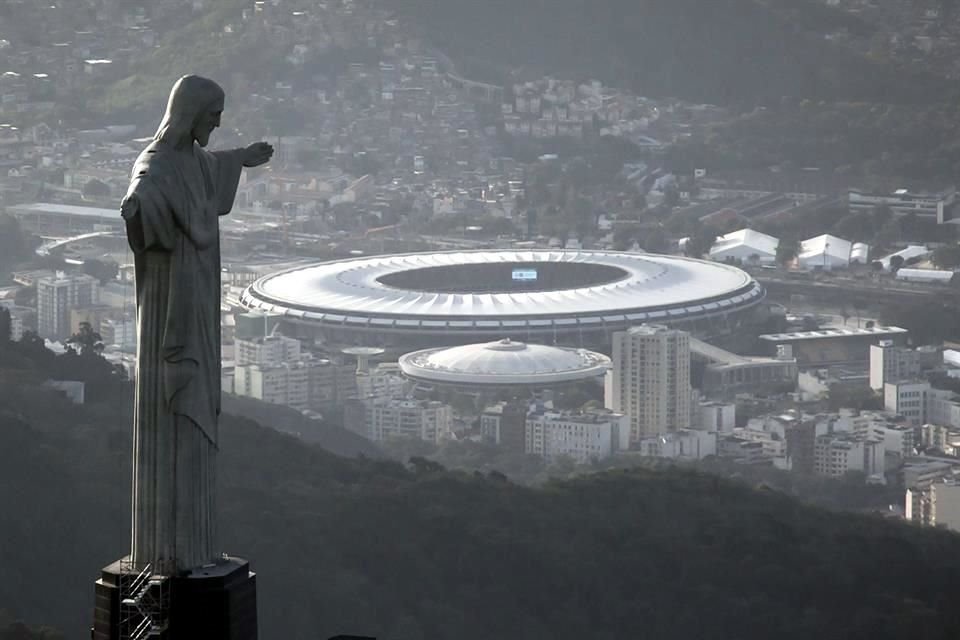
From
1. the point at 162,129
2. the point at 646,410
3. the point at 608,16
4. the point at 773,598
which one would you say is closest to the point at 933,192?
the point at 608,16

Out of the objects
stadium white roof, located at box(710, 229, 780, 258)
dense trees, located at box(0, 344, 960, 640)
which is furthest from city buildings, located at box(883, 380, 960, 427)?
stadium white roof, located at box(710, 229, 780, 258)

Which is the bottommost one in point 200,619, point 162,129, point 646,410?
point 646,410

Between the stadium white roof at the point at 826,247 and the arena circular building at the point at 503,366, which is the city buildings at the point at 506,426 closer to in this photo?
the arena circular building at the point at 503,366

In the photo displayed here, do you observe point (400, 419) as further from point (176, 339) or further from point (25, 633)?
point (176, 339)

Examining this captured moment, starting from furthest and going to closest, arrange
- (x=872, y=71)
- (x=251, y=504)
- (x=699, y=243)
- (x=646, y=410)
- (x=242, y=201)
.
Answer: (x=872, y=71) < (x=242, y=201) < (x=699, y=243) < (x=646, y=410) < (x=251, y=504)

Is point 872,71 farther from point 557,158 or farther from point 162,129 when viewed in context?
point 162,129

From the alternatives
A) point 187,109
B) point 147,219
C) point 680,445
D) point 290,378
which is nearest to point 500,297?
point 290,378

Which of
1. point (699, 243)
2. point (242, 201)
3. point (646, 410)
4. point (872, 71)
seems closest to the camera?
point (646, 410)

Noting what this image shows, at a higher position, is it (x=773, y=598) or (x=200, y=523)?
(x=200, y=523)
